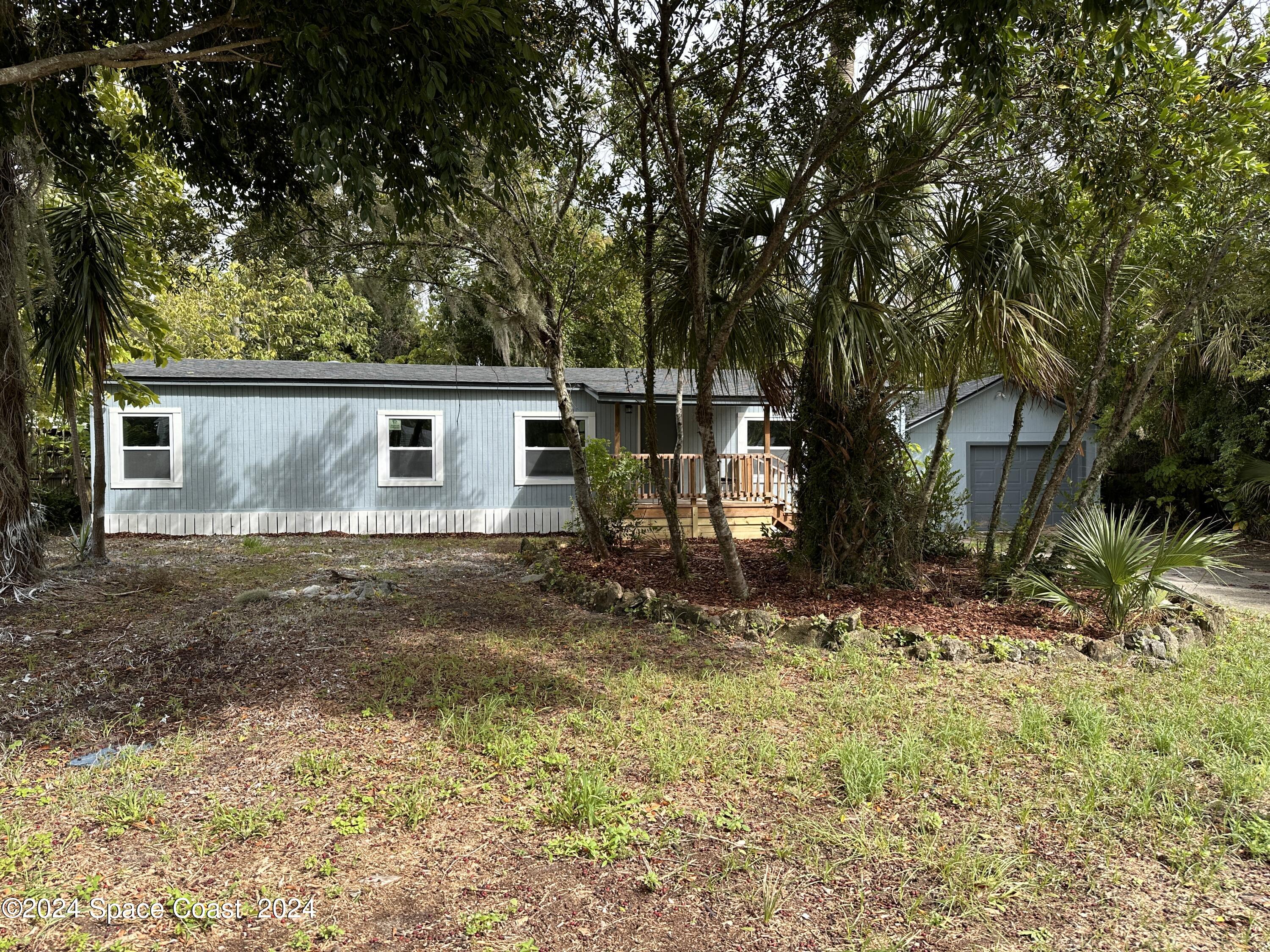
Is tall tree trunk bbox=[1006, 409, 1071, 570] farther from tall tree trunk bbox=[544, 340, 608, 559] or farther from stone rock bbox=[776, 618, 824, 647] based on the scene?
tall tree trunk bbox=[544, 340, 608, 559]

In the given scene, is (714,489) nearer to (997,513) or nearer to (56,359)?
(997,513)

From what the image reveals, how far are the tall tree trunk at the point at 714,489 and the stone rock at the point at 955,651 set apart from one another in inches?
69.4

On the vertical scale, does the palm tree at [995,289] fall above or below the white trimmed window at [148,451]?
above

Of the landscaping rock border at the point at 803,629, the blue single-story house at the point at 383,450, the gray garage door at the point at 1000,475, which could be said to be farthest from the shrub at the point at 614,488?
the gray garage door at the point at 1000,475

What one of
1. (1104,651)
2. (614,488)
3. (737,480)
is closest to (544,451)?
(737,480)

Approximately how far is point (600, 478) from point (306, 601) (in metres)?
4.28

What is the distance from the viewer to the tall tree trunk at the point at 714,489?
21.0 ft

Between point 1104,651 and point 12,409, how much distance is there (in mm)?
8962

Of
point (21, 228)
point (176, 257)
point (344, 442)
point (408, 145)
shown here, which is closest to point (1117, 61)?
point (408, 145)

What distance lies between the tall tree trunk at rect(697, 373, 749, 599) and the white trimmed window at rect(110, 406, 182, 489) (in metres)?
10.1

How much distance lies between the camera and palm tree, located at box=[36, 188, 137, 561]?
7219 millimetres

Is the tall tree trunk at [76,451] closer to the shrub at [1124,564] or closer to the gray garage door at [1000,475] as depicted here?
the shrub at [1124,564]

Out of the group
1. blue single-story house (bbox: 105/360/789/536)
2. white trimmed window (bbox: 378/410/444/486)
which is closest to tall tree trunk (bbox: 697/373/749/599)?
blue single-story house (bbox: 105/360/789/536)

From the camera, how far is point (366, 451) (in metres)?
13.2
